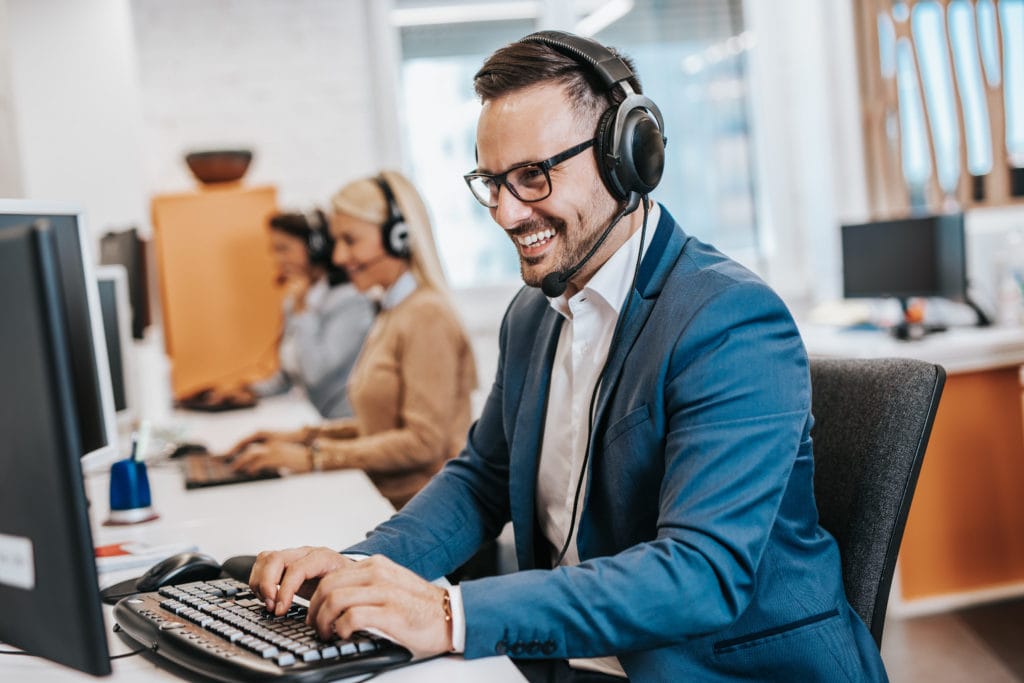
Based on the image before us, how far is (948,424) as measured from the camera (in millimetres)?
3055

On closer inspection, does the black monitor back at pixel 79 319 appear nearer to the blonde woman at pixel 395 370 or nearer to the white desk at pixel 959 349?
the blonde woman at pixel 395 370

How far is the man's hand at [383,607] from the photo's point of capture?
0.94 metres

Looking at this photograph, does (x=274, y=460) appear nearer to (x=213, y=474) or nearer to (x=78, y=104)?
(x=213, y=474)

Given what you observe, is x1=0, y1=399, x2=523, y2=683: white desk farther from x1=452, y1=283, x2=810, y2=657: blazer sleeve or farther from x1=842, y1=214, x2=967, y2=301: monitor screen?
x1=842, y1=214, x2=967, y2=301: monitor screen

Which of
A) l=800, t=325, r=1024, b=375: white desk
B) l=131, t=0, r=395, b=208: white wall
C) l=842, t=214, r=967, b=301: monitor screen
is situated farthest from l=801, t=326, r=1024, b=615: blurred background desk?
l=131, t=0, r=395, b=208: white wall

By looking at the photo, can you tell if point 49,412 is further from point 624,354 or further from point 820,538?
point 820,538

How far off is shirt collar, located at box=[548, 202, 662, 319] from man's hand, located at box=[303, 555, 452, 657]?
1.54 feet

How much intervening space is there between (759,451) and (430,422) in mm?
1371

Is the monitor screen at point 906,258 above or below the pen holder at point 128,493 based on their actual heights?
above

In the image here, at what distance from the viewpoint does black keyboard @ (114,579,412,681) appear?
35.8 inches

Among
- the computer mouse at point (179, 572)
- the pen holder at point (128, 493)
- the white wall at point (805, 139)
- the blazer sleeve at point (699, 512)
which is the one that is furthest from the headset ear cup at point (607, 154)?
the white wall at point (805, 139)

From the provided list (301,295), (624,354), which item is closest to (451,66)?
(301,295)

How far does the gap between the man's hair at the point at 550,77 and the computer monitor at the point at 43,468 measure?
684 millimetres

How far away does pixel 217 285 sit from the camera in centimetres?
469
